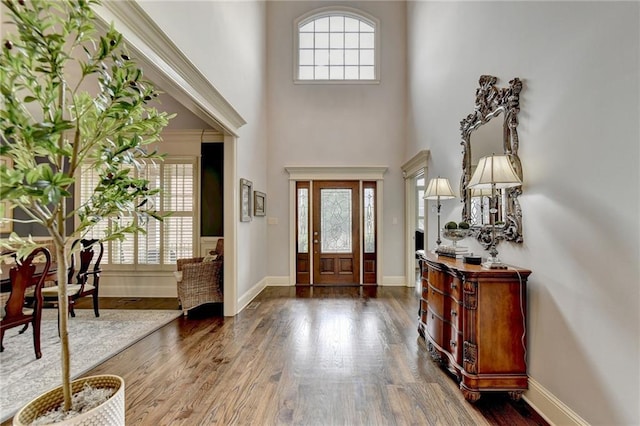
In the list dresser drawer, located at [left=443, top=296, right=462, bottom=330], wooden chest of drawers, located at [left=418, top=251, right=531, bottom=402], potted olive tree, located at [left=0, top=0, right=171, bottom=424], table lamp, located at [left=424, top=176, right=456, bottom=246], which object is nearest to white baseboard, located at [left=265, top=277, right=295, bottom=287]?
table lamp, located at [left=424, top=176, right=456, bottom=246]

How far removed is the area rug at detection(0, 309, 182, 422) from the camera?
2.29m

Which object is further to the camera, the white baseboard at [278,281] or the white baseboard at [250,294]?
the white baseboard at [278,281]

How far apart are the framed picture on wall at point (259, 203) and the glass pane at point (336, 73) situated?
2.80 metres

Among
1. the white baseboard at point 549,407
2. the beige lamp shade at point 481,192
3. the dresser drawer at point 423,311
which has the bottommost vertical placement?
the white baseboard at point 549,407

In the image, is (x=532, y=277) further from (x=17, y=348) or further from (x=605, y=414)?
(x=17, y=348)

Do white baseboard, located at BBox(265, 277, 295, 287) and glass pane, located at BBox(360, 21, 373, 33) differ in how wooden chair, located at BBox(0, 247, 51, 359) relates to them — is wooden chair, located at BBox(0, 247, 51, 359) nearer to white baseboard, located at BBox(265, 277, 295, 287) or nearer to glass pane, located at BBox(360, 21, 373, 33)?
white baseboard, located at BBox(265, 277, 295, 287)

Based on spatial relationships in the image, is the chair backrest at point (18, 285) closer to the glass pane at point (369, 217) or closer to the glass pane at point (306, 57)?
the glass pane at point (369, 217)

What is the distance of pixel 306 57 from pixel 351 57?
920 millimetres

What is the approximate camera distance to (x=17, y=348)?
2930 millimetres

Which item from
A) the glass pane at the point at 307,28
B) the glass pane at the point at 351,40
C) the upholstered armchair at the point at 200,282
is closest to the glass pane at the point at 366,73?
the glass pane at the point at 351,40

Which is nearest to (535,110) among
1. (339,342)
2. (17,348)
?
(339,342)

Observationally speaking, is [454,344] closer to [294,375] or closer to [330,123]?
[294,375]

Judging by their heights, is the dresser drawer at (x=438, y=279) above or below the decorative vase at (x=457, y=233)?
below

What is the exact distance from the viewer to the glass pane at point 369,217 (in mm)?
5922
